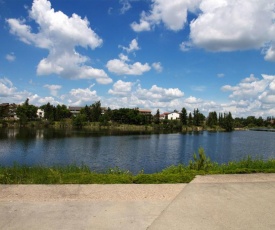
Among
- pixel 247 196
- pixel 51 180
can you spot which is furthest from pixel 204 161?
pixel 51 180

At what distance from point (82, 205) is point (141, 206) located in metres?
1.57

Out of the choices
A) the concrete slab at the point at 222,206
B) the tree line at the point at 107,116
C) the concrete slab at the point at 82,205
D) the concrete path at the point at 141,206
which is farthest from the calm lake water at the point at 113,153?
the tree line at the point at 107,116

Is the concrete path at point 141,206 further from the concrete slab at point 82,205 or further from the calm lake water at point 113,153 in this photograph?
the calm lake water at point 113,153

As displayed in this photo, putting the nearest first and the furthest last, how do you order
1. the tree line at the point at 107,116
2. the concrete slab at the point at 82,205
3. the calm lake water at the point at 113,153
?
1. the concrete slab at the point at 82,205
2. the calm lake water at the point at 113,153
3. the tree line at the point at 107,116

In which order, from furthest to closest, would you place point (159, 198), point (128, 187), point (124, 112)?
point (124, 112), point (128, 187), point (159, 198)

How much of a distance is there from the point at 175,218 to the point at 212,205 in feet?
4.86

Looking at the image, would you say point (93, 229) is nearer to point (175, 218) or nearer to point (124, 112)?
point (175, 218)

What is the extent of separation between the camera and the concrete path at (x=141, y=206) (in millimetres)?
6086

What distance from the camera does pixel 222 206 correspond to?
7.25m

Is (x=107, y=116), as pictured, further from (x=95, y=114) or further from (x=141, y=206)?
(x=141, y=206)

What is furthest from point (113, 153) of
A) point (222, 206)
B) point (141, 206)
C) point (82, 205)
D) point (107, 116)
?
point (107, 116)

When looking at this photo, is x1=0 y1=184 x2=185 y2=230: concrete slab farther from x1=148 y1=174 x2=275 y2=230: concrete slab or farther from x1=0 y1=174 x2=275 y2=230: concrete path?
x1=148 y1=174 x2=275 y2=230: concrete slab

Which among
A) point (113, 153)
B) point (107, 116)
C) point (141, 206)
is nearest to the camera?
point (141, 206)

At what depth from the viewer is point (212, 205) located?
24.1ft
